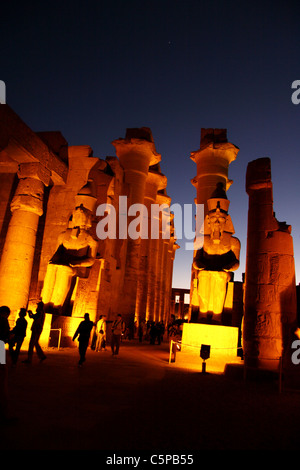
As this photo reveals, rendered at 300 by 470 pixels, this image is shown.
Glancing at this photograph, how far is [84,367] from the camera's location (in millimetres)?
6555

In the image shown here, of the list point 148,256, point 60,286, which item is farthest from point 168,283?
point 60,286

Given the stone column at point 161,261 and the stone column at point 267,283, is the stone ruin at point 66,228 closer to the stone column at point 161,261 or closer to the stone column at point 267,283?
the stone column at point 161,261

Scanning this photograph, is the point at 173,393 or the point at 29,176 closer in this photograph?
the point at 173,393

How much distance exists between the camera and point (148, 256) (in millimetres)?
20172

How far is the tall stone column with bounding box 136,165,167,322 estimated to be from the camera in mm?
19044

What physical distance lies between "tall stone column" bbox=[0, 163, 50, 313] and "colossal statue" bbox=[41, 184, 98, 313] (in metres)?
1.07

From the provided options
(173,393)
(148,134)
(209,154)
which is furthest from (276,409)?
(148,134)

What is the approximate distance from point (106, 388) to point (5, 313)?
1.98 meters

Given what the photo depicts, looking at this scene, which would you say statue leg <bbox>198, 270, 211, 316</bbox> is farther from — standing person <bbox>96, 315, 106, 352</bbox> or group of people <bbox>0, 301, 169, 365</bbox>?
standing person <bbox>96, 315, 106, 352</bbox>

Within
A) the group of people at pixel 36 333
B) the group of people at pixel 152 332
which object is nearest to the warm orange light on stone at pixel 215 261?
the group of people at pixel 36 333

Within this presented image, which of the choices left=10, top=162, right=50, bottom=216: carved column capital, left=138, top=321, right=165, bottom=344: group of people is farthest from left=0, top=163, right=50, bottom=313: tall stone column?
left=138, top=321, right=165, bottom=344: group of people

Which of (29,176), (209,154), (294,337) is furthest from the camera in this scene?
(209,154)

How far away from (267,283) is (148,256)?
44.1 feet
